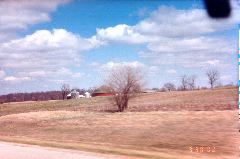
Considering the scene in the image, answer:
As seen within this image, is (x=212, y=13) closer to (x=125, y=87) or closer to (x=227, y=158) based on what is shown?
(x=227, y=158)

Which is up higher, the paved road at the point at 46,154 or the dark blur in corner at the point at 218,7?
the dark blur in corner at the point at 218,7

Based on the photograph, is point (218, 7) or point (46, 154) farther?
point (46, 154)

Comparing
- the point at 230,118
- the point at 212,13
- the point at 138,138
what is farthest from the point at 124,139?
the point at 212,13

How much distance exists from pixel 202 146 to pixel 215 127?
489cm

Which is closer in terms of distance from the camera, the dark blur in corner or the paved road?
the dark blur in corner

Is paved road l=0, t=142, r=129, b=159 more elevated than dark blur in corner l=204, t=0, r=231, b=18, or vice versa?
dark blur in corner l=204, t=0, r=231, b=18

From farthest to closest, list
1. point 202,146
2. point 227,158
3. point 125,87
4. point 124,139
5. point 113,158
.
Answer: point 125,87, point 124,139, point 202,146, point 227,158, point 113,158

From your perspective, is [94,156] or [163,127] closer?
[94,156]

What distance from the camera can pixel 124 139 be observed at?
22672 millimetres

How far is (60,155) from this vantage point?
13992 millimetres

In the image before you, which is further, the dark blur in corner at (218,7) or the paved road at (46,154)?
the paved road at (46,154)

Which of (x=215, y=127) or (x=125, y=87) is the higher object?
(x=125, y=87)

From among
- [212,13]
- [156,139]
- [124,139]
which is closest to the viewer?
[212,13]

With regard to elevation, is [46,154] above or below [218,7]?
below
